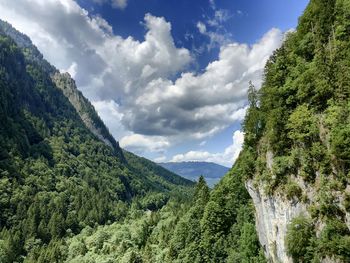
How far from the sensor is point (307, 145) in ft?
169

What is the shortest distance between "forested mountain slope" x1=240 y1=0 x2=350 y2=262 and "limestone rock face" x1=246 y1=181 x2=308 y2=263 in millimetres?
146

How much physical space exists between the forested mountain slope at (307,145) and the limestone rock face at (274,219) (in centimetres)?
15

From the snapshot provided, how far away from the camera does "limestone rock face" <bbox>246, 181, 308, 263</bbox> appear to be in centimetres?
5138

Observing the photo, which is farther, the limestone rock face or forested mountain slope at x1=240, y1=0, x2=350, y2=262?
the limestone rock face

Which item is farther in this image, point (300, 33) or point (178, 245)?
point (178, 245)

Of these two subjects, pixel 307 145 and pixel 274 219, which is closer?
pixel 307 145

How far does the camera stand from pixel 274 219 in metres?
56.5

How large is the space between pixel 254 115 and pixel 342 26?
74.4 feet

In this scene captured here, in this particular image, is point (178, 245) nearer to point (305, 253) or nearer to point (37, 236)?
point (305, 253)

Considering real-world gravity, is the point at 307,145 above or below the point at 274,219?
above

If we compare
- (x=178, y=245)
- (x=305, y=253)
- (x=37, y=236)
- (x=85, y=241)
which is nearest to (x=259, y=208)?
(x=305, y=253)

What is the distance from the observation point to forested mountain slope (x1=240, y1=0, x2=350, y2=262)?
147 feet

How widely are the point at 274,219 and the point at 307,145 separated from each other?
13603 millimetres

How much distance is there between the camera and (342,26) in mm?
58000
